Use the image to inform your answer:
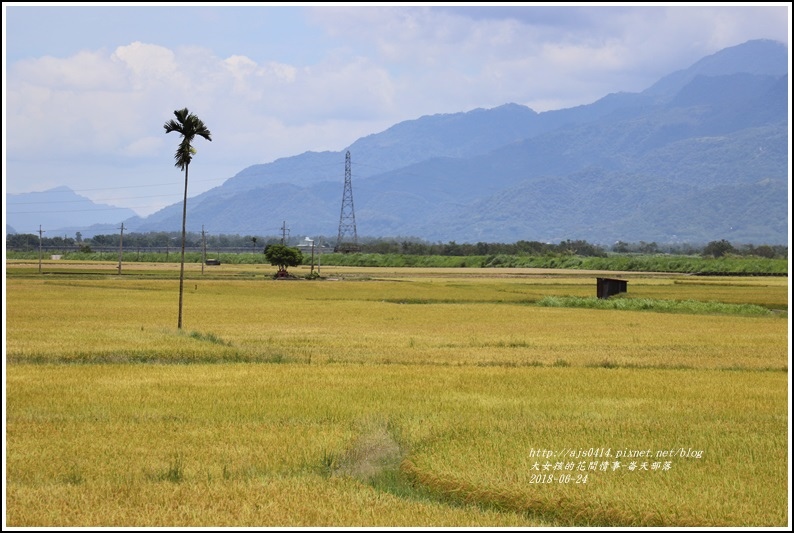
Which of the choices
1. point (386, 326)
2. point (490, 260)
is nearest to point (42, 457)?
point (386, 326)

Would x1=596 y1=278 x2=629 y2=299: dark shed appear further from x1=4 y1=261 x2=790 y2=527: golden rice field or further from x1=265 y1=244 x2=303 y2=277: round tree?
x1=265 y1=244 x2=303 y2=277: round tree

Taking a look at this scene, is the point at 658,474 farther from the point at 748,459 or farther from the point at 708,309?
the point at 708,309

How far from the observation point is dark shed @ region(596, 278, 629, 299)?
7819 cm

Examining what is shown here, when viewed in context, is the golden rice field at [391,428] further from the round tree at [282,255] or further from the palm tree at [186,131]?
the round tree at [282,255]

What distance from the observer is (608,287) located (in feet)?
258

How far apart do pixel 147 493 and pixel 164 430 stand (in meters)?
5.30

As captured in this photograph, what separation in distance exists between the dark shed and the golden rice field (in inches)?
1247

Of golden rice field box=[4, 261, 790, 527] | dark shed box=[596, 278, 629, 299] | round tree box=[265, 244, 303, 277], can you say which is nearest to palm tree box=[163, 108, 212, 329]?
golden rice field box=[4, 261, 790, 527]

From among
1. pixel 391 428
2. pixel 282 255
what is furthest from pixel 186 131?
pixel 282 255

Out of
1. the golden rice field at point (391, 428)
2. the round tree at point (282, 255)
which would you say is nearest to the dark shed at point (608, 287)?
the golden rice field at point (391, 428)

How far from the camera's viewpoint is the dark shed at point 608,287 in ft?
257

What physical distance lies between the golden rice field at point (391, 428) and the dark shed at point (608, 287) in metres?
31.7

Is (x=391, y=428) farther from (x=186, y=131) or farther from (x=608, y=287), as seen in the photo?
(x=608, y=287)

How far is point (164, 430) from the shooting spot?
20.8 metres
